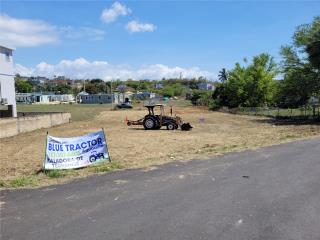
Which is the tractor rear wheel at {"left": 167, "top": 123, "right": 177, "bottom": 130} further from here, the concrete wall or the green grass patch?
the green grass patch

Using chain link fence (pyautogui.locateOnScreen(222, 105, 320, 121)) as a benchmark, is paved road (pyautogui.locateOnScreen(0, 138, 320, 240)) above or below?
above

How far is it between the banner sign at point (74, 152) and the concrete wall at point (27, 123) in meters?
13.6

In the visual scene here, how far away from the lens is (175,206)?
27.7 feet

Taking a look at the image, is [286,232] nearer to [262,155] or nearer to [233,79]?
[262,155]

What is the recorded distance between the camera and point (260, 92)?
6366 cm

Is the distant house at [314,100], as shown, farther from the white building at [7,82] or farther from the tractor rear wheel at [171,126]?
the white building at [7,82]

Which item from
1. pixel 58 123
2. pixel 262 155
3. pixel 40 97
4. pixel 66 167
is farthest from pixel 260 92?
pixel 40 97

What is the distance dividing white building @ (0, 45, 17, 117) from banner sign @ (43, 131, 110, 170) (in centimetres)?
2217

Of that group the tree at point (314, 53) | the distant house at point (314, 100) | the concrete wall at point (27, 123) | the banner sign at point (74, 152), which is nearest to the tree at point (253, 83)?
the distant house at point (314, 100)

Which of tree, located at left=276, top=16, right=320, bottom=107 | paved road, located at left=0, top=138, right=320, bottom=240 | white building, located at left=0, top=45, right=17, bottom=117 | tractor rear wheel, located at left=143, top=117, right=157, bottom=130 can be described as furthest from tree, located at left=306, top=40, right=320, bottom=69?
paved road, located at left=0, top=138, right=320, bottom=240

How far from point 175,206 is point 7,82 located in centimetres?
3076

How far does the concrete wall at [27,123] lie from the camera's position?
25969 millimetres

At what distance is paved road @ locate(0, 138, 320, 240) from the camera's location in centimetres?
695

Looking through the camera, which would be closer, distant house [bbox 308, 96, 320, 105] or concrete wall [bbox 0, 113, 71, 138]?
concrete wall [bbox 0, 113, 71, 138]
